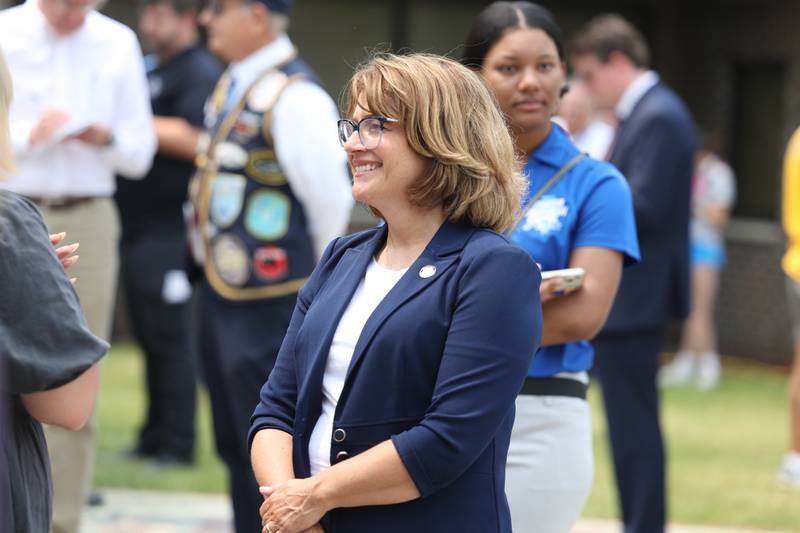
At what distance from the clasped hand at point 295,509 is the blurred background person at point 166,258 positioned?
4618 millimetres

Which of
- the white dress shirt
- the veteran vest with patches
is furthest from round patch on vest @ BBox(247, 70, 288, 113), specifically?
the white dress shirt

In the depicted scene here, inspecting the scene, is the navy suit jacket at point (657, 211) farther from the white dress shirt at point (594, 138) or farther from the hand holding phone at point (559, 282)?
the white dress shirt at point (594, 138)

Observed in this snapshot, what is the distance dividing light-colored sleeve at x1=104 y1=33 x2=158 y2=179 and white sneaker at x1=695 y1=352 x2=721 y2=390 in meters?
7.54

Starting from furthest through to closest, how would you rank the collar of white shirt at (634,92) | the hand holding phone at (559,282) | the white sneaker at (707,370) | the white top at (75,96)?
the white sneaker at (707,370), the collar of white shirt at (634,92), the white top at (75,96), the hand holding phone at (559,282)

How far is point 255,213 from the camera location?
522 centimetres

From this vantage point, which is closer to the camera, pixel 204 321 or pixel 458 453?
pixel 458 453

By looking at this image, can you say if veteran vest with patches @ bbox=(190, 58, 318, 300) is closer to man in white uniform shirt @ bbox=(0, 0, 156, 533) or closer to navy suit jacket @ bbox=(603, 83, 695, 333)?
man in white uniform shirt @ bbox=(0, 0, 156, 533)

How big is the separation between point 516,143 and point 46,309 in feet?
5.01

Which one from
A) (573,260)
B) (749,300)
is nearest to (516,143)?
(573,260)

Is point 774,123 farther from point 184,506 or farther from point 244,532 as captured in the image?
point 244,532

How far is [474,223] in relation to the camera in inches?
116

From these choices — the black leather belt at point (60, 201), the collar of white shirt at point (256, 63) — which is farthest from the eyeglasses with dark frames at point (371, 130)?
the black leather belt at point (60, 201)

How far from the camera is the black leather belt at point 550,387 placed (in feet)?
12.1

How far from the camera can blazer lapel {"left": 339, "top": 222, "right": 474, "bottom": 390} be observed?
2814 millimetres
